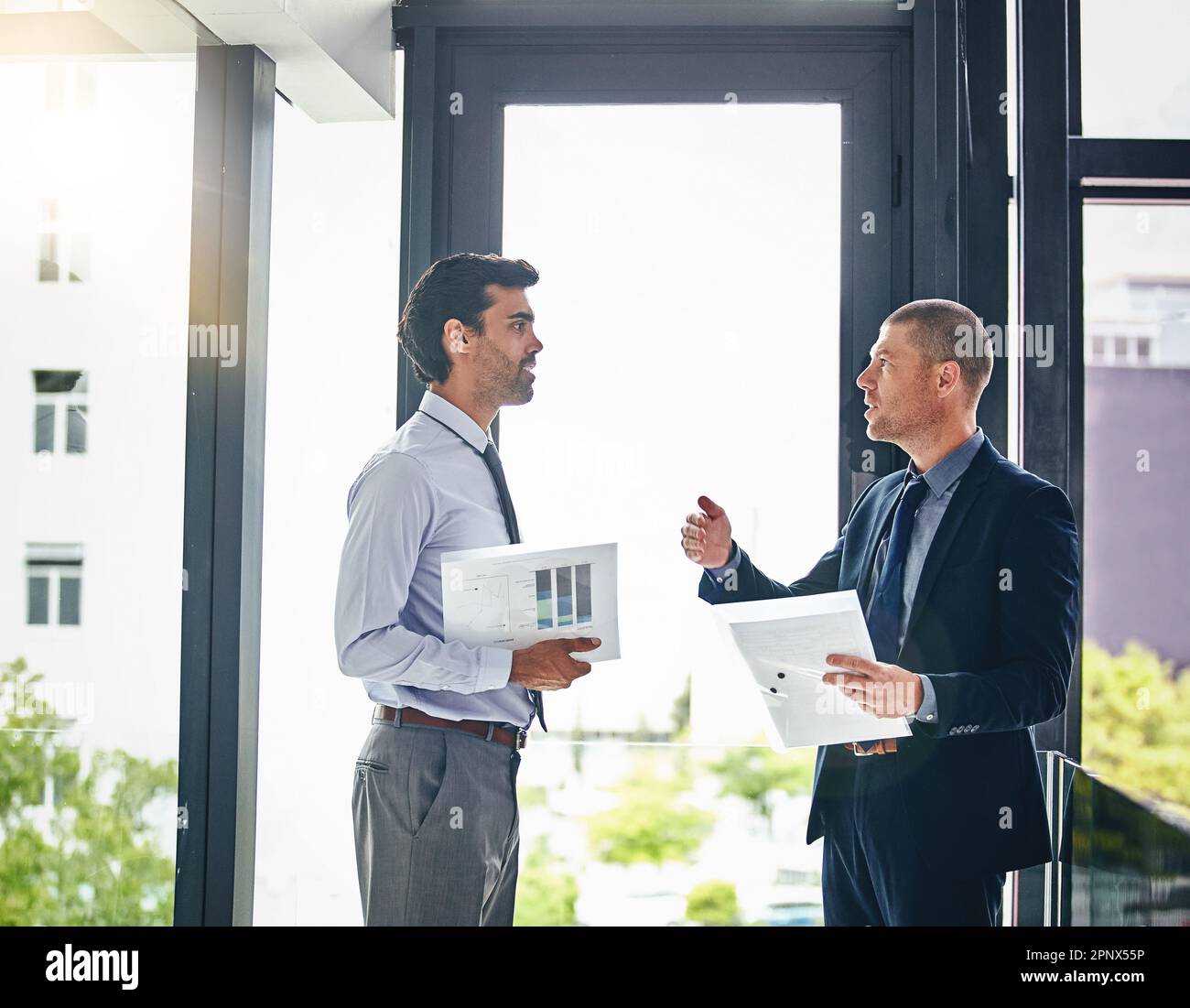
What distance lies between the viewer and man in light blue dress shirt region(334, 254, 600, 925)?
172 centimetres

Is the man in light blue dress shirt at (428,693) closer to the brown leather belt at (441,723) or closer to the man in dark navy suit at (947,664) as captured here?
the brown leather belt at (441,723)

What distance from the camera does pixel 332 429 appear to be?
2.34 metres

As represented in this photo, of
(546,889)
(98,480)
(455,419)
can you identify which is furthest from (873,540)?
(98,480)

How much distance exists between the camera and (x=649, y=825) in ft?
7.72

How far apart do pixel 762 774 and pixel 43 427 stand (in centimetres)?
164

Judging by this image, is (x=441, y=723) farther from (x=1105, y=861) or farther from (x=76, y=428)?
(x=1105, y=861)

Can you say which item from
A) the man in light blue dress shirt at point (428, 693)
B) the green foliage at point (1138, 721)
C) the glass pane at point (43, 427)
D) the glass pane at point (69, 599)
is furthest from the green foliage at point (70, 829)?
the green foliage at point (1138, 721)

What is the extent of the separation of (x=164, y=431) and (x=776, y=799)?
1529 millimetres

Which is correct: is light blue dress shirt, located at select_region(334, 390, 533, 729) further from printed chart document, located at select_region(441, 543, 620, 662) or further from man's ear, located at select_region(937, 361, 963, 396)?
man's ear, located at select_region(937, 361, 963, 396)

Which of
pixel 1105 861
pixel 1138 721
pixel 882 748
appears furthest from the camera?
pixel 1138 721

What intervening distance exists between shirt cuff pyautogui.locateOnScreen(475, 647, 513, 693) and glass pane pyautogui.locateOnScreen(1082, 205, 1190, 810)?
1353 millimetres

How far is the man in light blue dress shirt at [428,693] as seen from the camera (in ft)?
5.65

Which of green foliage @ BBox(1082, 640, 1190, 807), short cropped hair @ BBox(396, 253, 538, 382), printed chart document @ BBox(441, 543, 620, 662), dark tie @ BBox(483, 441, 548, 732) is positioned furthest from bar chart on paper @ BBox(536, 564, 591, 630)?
green foliage @ BBox(1082, 640, 1190, 807)

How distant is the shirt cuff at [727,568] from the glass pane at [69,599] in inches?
47.2
